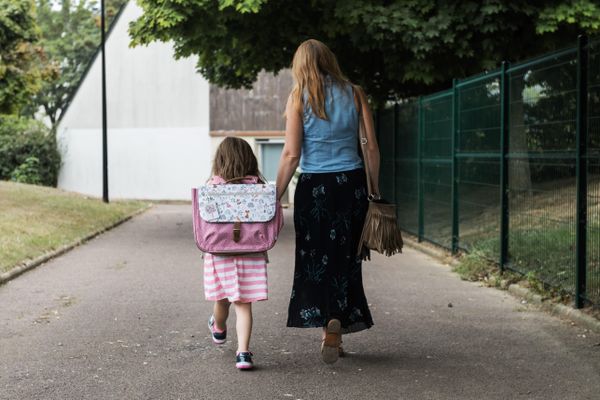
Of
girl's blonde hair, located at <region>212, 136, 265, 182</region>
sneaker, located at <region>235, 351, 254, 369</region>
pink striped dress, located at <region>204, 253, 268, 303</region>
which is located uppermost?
girl's blonde hair, located at <region>212, 136, 265, 182</region>

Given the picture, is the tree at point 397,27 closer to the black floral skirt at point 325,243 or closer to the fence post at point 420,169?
the fence post at point 420,169

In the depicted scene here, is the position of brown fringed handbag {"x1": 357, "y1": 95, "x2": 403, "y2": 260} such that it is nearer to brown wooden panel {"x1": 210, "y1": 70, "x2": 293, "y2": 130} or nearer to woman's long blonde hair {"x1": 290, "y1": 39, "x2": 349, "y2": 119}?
woman's long blonde hair {"x1": 290, "y1": 39, "x2": 349, "y2": 119}

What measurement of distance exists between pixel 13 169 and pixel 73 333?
113 feet

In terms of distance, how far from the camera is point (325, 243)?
585 centimetres

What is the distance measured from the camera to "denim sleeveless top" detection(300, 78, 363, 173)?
227 inches

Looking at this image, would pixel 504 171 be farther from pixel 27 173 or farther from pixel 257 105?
pixel 27 173

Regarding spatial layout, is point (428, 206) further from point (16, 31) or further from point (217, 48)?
point (16, 31)

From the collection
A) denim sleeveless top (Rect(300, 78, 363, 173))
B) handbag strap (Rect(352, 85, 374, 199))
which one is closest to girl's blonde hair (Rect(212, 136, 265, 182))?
denim sleeveless top (Rect(300, 78, 363, 173))

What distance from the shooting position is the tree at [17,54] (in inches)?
944

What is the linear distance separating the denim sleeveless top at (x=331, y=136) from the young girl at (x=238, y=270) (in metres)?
0.35

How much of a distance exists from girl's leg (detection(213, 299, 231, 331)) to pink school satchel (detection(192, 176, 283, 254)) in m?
0.52

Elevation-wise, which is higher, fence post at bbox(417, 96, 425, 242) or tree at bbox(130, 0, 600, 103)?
tree at bbox(130, 0, 600, 103)

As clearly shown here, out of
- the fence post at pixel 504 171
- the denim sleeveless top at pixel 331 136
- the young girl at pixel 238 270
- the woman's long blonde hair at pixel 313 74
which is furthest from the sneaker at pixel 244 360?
the fence post at pixel 504 171

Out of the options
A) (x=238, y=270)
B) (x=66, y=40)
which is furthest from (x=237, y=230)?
(x=66, y=40)
